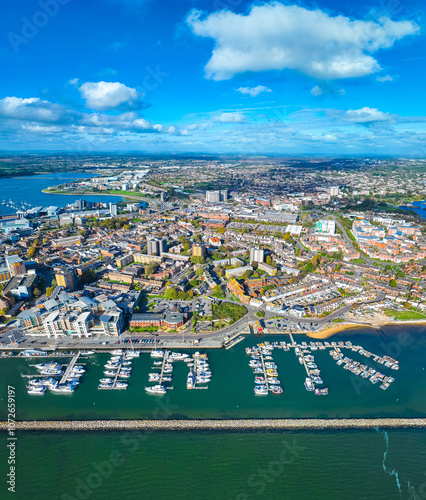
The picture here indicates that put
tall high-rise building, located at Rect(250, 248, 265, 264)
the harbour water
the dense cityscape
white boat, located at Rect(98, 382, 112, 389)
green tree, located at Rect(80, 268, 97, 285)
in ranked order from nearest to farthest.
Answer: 1. the harbour water
2. white boat, located at Rect(98, 382, 112, 389)
3. the dense cityscape
4. green tree, located at Rect(80, 268, 97, 285)
5. tall high-rise building, located at Rect(250, 248, 265, 264)

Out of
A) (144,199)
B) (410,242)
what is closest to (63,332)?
(410,242)

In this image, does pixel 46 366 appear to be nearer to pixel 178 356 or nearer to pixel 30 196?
pixel 178 356

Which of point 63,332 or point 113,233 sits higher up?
point 113,233

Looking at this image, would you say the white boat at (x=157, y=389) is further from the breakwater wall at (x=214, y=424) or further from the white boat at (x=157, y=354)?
the white boat at (x=157, y=354)

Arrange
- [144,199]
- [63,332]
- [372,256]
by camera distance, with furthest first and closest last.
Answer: [144,199]
[372,256]
[63,332]

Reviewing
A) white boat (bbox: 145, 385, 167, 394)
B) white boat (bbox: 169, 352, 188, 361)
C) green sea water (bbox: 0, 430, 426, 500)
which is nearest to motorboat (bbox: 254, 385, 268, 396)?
green sea water (bbox: 0, 430, 426, 500)

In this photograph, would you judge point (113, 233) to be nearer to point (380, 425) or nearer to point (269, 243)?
point (269, 243)

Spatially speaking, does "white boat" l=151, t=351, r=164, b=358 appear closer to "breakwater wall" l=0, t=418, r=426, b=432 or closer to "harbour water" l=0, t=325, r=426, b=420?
"harbour water" l=0, t=325, r=426, b=420
